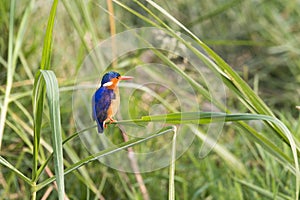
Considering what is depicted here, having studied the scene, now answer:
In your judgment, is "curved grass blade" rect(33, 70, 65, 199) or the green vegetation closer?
"curved grass blade" rect(33, 70, 65, 199)

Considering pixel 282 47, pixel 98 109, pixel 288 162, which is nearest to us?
pixel 98 109

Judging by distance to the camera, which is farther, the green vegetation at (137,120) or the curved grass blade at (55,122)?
the green vegetation at (137,120)

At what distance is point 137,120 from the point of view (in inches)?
31.0

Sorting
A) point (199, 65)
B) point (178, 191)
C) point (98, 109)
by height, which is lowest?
point (178, 191)

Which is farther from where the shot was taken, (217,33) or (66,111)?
(217,33)

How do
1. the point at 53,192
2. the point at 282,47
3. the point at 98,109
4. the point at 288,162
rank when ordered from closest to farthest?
the point at 98,109 → the point at 288,162 → the point at 53,192 → the point at 282,47

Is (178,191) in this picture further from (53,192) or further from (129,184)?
(53,192)

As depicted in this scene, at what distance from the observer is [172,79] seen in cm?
127

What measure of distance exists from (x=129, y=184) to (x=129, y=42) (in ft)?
1.05

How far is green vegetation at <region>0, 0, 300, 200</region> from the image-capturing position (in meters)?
0.83

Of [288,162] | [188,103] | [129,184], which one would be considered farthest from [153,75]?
[288,162]

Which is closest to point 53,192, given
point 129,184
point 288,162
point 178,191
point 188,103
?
point 129,184

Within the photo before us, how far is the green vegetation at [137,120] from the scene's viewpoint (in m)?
0.83

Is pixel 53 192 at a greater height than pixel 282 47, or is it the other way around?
pixel 282 47
